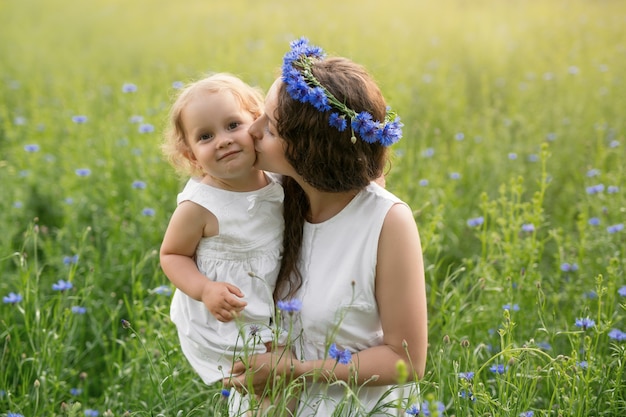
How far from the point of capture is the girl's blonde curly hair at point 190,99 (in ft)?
6.79

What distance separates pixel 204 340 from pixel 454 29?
5.62m

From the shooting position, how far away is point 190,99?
6.77 ft

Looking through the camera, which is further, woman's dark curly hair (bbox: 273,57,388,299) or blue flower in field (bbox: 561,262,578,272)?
blue flower in field (bbox: 561,262,578,272)

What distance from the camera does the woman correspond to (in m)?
1.85

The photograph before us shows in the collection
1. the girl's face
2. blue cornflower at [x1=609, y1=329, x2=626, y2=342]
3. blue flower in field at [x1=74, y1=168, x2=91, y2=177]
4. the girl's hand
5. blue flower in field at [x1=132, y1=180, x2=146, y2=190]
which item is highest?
the girl's face

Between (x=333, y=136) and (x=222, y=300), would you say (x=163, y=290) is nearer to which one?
(x=222, y=300)

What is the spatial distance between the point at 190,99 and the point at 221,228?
37 centimetres

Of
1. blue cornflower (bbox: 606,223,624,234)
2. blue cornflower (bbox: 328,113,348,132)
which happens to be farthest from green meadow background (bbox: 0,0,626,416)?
blue cornflower (bbox: 328,113,348,132)

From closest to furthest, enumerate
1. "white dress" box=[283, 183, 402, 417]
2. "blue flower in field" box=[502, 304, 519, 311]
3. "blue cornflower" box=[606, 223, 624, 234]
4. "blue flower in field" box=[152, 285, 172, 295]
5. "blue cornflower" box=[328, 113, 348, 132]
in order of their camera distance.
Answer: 1. "blue cornflower" box=[328, 113, 348, 132]
2. "white dress" box=[283, 183, 402, 417]
3. "blue flower in field" box=[502, 304, 519, 311]
4. "blue flower in field" box=[152, 285, 172, 295]
5. "blue cornflower" box=[606, 223, 624, 234]

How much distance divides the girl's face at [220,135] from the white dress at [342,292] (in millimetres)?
273

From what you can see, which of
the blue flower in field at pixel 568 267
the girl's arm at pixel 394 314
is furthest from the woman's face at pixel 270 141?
the blue flower in field at pixel 568 267

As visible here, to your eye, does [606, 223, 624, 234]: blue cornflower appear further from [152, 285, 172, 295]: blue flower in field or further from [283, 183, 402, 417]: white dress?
[152, 285, 172, 295]: blue flower in field

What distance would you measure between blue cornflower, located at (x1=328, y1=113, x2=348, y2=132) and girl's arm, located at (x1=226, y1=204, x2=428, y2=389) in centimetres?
27

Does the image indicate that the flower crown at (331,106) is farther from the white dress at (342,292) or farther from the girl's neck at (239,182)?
the girl's neck at (239,182)
